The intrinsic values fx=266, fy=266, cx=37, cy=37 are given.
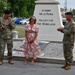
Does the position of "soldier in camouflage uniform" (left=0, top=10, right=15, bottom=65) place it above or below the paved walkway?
above

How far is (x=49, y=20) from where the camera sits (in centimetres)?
1291

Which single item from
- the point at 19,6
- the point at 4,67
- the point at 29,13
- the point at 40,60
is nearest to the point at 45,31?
the point at 40,60

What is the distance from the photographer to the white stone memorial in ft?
42.3

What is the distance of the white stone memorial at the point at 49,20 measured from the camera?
1288 centimetres

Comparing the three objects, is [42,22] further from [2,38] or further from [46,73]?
[46,73]

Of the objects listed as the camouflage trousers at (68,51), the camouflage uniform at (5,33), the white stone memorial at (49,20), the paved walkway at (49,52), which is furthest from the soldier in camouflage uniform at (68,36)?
the white stone memorial at (49,20)

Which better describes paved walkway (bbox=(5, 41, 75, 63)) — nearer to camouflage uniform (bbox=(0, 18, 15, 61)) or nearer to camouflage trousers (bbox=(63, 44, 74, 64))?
camouflage trousers (bbox=(63, 44, 74, 64))

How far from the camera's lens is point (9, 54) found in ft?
28.0

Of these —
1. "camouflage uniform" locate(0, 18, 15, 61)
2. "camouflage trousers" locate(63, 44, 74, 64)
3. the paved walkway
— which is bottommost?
the paved walkway

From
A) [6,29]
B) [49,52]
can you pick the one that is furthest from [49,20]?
[6,29]

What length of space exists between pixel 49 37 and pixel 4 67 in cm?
513

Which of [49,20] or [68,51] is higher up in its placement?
[49,20]

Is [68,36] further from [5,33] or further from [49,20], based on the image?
[49,20]

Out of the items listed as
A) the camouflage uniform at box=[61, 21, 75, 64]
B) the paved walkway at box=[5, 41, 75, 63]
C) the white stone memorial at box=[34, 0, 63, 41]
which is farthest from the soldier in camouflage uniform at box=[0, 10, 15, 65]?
the white stone memorial at box=[34, 0, 63, 41]
